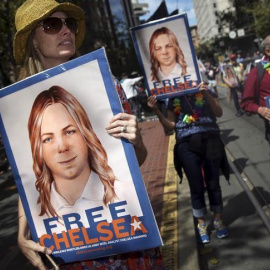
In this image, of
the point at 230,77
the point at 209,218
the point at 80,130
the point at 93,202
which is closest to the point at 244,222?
the point at 209,218

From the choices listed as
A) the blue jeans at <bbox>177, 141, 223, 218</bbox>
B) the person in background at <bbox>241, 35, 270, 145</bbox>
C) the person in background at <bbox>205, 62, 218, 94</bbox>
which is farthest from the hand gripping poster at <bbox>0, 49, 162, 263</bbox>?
the person in background at <bbox>205, 62, 218, 94</bbox>

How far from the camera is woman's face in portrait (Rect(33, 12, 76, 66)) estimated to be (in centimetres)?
175

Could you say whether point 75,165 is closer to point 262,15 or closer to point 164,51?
point 164,51

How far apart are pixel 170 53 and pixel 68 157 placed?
2125 mm

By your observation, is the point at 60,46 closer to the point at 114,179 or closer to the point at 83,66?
the point at 83,66

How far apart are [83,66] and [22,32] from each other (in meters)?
0.44

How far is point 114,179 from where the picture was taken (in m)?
1.56

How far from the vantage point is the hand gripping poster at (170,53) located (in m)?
3.45

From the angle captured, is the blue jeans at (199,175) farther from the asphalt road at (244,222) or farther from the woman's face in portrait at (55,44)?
the woman's face in portrait at (55,44)

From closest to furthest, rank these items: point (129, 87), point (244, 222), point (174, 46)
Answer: point (174, 46), point (244, 222), point (129, 87)

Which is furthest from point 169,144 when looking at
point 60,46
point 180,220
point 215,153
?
point 60,46

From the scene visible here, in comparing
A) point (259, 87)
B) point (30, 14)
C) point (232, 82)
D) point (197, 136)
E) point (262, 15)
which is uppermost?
point (262, 15)

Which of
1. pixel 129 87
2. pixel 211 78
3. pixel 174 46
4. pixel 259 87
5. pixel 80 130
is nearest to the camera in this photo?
pixel 80 130

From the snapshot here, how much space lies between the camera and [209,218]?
14.8 feet
